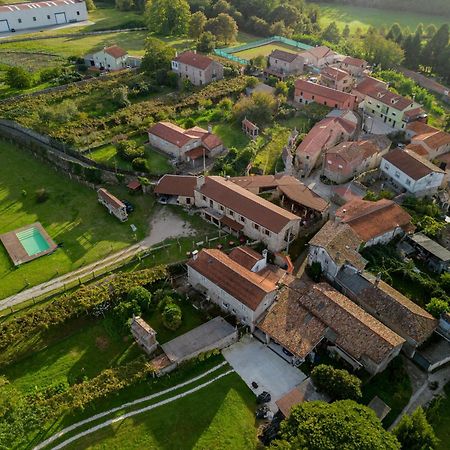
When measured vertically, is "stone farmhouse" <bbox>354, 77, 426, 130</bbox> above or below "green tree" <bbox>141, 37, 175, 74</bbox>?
below

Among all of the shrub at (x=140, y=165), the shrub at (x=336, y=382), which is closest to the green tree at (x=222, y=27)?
the shrub at (x=140, y=165)

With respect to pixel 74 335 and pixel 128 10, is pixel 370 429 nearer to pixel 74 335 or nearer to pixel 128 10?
pixel 74 335

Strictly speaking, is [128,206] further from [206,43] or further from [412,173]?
[206,43]

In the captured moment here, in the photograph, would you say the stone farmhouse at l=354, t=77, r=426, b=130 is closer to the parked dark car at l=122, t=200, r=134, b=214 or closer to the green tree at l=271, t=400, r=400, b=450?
the parked dark car at l=122, t=200, r=134, b=214

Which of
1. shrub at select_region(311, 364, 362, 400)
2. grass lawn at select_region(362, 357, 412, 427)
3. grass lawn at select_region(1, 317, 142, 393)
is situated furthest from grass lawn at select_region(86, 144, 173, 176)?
grass lawn at select_region(362, 357, 412, 427)

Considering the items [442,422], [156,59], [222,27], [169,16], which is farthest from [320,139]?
[169,16]

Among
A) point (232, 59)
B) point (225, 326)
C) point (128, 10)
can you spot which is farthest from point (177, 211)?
point (128, 10)
